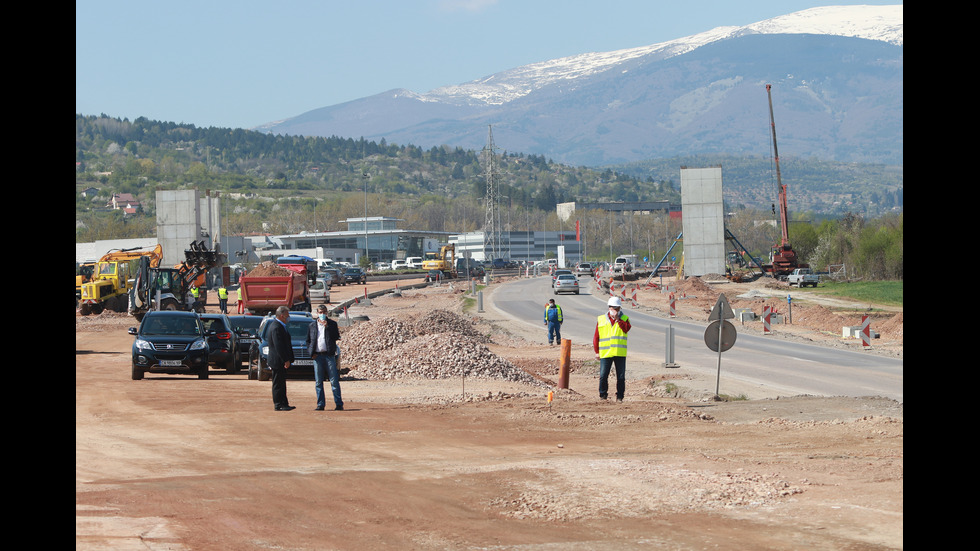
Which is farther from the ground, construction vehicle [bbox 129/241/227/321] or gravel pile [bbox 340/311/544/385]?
construction vehicle [bbox 129/241/227/321]

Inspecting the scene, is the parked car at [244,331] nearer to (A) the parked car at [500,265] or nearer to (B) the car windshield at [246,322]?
(B) the car windshield at [246,322]

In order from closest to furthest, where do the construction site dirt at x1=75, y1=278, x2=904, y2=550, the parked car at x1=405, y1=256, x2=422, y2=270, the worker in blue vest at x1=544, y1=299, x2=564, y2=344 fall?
1. the construction site dirt at x1=75, y1=278, x2=904, y2=550
2. the worker in blue vest at x1=544, y1=299, x2=564, y2=344
3. the parked car at x1=405, y1=256, x2=422, y2=270

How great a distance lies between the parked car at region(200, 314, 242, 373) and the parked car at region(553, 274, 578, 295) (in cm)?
4591

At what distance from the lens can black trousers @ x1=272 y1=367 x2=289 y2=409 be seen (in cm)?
1739

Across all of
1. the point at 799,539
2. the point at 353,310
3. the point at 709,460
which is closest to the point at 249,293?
the point at 353,310

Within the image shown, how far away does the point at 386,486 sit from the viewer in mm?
10953

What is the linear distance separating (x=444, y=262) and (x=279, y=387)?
8624 cm

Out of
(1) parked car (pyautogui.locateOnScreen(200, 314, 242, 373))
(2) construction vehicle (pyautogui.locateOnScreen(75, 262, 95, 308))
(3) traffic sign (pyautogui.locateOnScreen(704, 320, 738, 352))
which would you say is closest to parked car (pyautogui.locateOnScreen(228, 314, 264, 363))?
(1) parked car (pyautogui.locateOnScreen(200, 314, 242, 373))

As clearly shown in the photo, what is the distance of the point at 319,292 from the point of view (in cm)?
6269

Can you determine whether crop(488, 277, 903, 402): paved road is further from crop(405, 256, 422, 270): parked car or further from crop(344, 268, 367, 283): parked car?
crop(405, 256, 422, 270): parked car

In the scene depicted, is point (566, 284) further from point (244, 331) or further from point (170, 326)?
point (170, 326)

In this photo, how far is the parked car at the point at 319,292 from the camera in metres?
60.3
